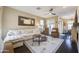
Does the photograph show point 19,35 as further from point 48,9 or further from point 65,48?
point 65,48

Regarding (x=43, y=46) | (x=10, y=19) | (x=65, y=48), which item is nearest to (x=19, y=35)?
(x=10, y=19)

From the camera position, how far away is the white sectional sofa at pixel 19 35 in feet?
5.24

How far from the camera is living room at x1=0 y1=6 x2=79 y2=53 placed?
62.7 inches

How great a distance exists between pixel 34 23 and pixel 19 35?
413mm

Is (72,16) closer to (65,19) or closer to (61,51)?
(65,19)

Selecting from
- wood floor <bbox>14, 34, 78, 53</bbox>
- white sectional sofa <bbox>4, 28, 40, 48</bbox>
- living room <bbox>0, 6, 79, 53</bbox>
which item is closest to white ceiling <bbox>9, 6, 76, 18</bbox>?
living room <bbox>0, 6, 79, 53</bbox>

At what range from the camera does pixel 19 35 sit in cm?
168

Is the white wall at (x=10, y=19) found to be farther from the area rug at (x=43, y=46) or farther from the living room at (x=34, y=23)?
the area rug at (x=43, y=46)

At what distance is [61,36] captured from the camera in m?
1.76

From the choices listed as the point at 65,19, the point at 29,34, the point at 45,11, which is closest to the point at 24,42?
the point at 29,34

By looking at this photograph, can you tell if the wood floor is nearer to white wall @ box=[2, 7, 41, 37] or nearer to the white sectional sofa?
the white sectional sofa

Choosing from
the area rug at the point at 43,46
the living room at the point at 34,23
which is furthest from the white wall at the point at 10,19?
the area rug at the point at 43,46

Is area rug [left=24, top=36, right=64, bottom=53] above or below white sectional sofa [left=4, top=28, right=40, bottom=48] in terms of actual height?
below
